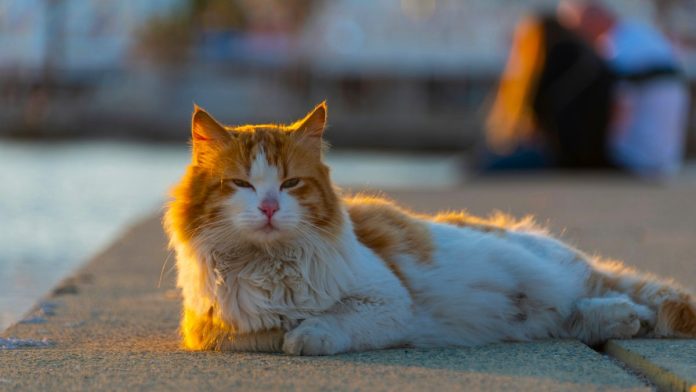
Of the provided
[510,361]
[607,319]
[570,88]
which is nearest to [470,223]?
[607,319]

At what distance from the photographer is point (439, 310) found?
12.8ft

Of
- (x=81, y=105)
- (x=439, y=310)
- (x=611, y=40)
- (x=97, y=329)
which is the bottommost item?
(x=81, y=105)

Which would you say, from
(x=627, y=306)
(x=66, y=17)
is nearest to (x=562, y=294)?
(x=627, y=306)

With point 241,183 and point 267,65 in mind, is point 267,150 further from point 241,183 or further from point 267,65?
point 267,65

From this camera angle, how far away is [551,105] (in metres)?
12.0

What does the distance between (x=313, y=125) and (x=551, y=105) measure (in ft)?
28.2

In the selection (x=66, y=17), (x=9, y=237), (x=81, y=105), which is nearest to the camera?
(x=9, y=237)

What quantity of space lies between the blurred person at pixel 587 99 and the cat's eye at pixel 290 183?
28.0 ft

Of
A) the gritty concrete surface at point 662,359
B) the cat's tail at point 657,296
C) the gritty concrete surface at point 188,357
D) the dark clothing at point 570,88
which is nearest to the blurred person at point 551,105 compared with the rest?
the dark clothing at point 570,88

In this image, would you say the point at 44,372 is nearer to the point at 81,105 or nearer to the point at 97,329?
the point at 97,329

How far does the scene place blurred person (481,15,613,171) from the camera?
11.9 meters

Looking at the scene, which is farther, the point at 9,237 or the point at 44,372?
the point at 9,237

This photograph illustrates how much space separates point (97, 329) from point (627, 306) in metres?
2.17

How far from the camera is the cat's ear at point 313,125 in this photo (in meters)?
3.77
